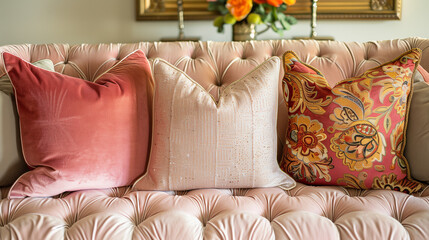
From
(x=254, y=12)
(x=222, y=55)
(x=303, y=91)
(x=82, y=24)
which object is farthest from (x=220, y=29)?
(x=303, y=91)

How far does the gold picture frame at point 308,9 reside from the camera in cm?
218

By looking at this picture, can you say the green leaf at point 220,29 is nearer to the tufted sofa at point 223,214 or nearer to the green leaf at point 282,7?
the green leaf at point 282,7

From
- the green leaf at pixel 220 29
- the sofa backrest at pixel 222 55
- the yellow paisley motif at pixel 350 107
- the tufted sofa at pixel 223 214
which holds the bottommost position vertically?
the tufted sofa at pixel 223 214

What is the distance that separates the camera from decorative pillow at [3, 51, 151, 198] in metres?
1.08

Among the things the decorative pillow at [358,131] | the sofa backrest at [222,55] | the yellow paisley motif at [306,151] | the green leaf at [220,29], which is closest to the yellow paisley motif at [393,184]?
the decorative pillow at [358,131]

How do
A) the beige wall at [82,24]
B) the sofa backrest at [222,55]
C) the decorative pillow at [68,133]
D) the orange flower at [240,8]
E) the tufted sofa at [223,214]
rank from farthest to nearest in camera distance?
the beige wall at [82,24] < the orange flower at [240,8] < the sofa backrest at [222,55] < the decorative pillow at [68,133] < the tufted sofa at [223,214]

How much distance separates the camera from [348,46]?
1.44 meters

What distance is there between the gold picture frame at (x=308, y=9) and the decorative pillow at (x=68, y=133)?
1246mm

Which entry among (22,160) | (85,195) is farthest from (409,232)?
(22,160)

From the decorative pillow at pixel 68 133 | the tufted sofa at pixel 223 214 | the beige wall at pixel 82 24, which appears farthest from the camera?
the beige wall at pixel 82 24

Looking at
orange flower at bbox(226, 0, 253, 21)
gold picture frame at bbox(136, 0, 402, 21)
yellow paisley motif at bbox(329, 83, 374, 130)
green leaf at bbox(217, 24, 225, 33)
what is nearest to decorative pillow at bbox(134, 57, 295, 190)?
yellow paisley motif at bbox(329, 83, 374, 130)

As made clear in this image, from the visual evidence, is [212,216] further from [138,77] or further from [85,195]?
[138,77]

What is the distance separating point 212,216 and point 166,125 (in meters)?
0.29

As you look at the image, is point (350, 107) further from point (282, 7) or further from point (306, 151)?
point (282, 7)
